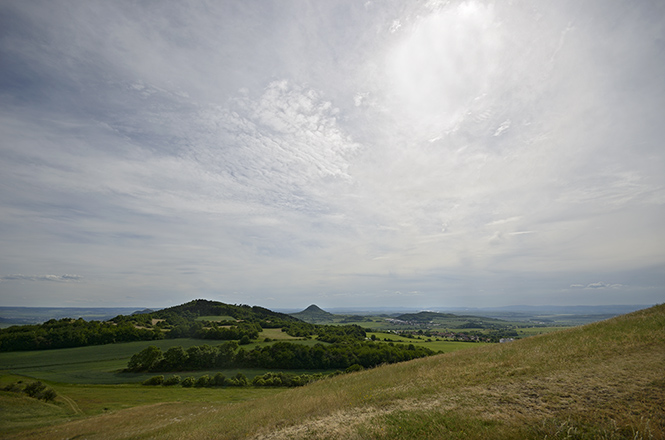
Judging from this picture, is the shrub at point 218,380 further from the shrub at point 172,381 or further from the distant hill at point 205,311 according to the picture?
the distant hill at point 205,311

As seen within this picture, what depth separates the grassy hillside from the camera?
350 inches

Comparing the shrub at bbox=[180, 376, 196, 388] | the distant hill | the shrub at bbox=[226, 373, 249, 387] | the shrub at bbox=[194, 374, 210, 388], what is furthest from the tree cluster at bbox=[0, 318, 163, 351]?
the shrub at bbox=[226, 373, 249, 387]

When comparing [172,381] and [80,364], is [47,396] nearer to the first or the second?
[172,381]

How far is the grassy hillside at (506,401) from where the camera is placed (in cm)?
889

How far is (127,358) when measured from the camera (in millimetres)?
71625

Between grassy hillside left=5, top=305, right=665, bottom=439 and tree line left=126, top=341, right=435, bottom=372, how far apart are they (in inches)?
2142

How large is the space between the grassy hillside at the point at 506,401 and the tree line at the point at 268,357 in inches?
2142

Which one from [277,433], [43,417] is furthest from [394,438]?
[43,417]

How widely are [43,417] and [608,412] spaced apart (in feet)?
154

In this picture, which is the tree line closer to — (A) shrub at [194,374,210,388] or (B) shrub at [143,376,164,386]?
(B) shrub at [143,376,164,386]

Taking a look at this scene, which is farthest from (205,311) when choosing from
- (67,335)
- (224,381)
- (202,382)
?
(224,381)

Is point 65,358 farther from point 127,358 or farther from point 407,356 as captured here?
point 407,356

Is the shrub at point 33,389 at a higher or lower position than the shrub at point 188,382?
higher

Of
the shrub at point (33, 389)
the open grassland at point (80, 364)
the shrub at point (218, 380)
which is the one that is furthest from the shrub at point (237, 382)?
the shrub at point (33, 389)
